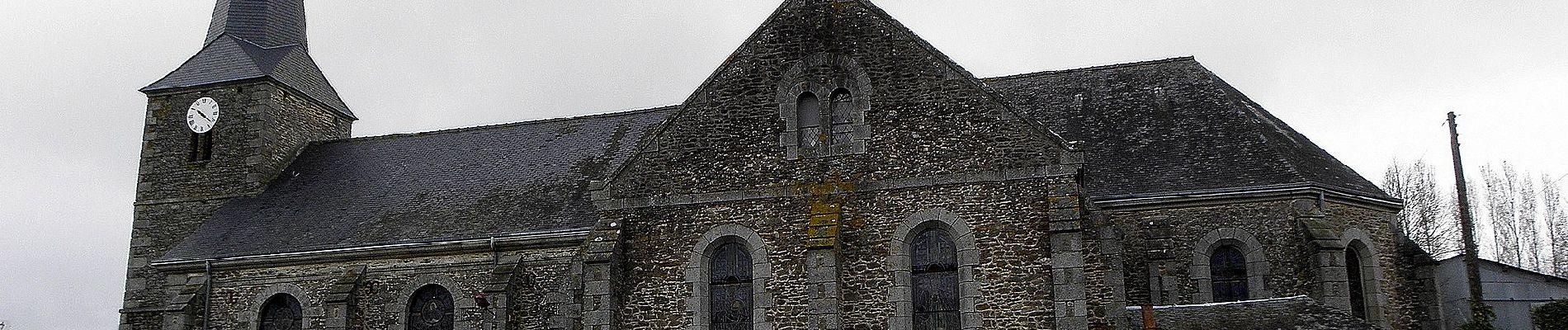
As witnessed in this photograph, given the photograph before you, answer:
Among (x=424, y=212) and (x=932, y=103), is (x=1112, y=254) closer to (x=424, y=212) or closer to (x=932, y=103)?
(x=932, y=103)

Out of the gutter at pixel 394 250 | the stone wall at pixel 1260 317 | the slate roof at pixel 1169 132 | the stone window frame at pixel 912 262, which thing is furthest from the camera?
the gutter at pixel 394 250

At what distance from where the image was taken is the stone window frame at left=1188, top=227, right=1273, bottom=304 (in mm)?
19953

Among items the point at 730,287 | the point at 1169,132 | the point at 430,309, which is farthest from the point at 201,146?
the point at 1169,132

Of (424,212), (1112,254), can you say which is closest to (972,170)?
(1112,254)

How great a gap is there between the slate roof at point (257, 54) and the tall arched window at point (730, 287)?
52.1ft

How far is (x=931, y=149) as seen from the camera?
18.2 metres

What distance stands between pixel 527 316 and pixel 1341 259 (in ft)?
44.0

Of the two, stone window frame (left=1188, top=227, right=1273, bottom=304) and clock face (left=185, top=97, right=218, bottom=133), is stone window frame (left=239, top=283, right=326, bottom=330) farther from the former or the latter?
stone window frame (left=1188, top=227, right=1273, bottom=304)

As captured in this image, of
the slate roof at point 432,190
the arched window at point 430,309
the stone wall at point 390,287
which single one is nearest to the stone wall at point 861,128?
the stone wall at point 390,287

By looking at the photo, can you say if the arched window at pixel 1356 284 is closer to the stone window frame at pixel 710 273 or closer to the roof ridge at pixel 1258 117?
the roof ridge at pixel 1258 117

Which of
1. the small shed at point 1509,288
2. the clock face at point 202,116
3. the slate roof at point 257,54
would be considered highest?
the slate roof at point 257,54

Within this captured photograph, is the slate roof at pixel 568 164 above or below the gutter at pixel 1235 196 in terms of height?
above

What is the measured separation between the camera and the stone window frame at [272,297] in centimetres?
2467

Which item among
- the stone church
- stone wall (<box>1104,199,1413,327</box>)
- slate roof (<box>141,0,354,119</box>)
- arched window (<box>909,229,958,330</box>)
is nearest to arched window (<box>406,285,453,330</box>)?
the stone church
